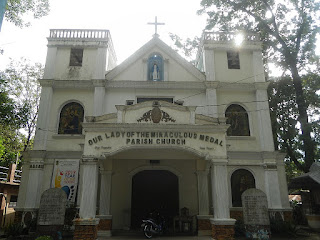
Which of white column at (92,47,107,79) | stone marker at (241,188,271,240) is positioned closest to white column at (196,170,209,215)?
stone marker at (241,188,271,240)

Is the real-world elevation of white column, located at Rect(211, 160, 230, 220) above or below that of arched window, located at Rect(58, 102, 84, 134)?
below

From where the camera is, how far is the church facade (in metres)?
10.4

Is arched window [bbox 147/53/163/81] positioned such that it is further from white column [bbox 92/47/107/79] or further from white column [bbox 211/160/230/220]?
white column [bbox 211/160/230/220]

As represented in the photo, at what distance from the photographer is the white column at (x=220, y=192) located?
9.55 m

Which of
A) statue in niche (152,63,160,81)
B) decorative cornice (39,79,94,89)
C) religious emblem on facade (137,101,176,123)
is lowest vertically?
religious emblem on facade (137,101,176,123)

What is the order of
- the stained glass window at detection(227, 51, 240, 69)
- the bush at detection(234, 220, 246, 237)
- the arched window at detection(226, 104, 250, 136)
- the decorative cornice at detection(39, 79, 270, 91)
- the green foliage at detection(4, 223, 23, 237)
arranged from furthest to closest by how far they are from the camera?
the stained glass window at detection(227, 51, 240, 69), the decorative cornice at detection(39, 79, 270, 91), the arched window at detection(226, 104, 250, 136), the bush at detection(234, 220, 246, 237), the green foliage at detection(4, 223, 23, 237)

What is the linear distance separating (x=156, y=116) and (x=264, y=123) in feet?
24.2

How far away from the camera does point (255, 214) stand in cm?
1081

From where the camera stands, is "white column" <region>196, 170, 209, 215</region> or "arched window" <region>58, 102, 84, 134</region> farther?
"arched window" <region>58, 102, 84, 134</region>

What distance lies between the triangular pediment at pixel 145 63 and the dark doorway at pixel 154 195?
5.62 meters

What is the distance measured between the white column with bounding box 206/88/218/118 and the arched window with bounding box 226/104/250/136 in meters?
0.90

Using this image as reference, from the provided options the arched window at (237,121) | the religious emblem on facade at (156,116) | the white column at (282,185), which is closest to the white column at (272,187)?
the white column at (282,185)

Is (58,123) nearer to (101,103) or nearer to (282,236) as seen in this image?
(101,103)

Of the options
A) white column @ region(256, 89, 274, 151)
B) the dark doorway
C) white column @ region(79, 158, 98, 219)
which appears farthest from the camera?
white column @ region(256, 89, 274, 151)
